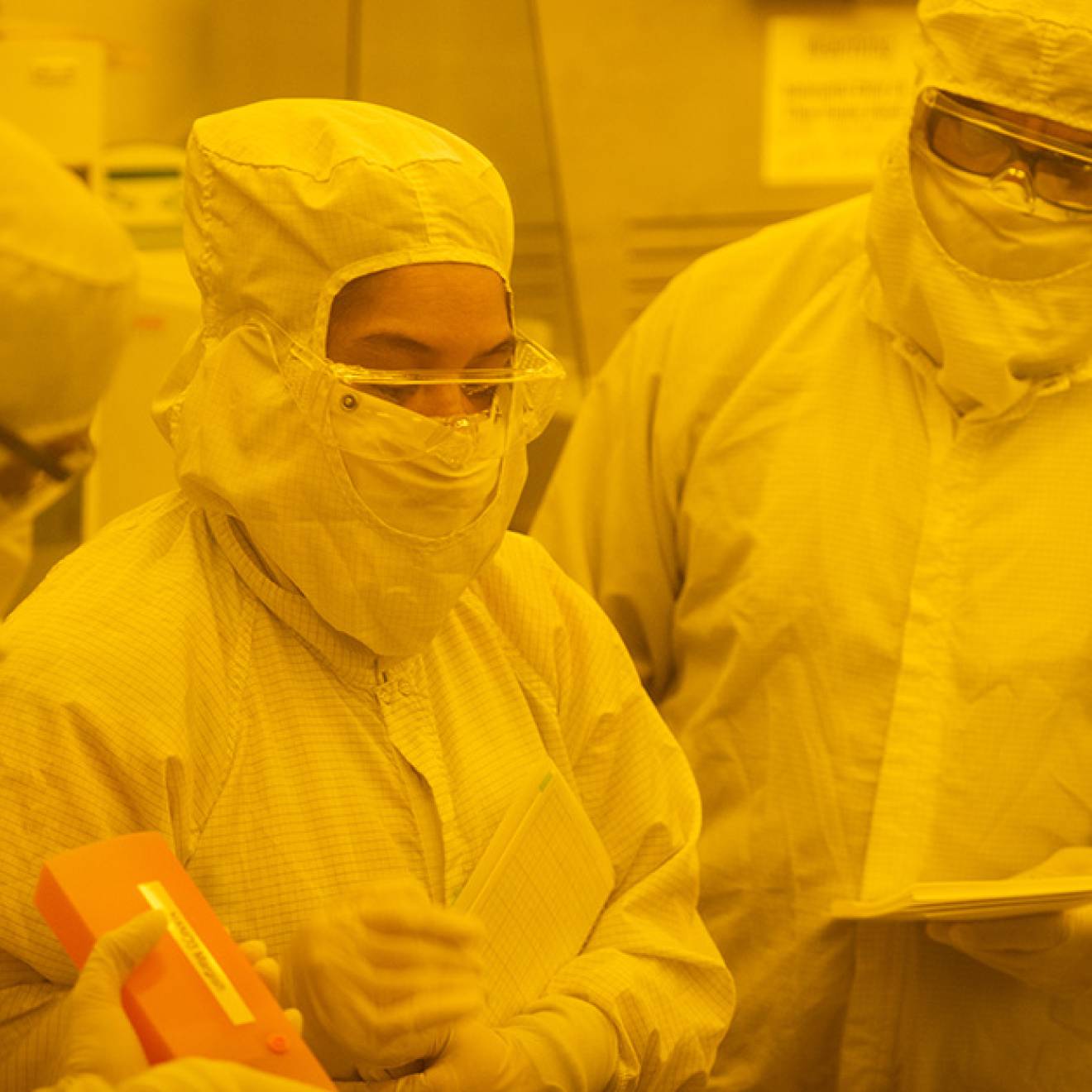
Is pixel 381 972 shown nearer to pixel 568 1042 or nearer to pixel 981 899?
pixel 568 1042

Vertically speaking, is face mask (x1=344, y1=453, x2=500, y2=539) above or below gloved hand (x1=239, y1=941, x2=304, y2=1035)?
above

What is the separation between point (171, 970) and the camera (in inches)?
43.6

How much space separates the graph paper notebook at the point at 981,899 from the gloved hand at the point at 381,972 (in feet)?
1.66

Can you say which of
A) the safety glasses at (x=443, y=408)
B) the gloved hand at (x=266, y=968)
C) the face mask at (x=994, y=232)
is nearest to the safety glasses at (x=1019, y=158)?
the face mask at (x=994, y=232)

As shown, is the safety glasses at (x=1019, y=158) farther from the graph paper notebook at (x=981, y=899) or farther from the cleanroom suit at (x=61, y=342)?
the cleanroom suit at (x=61, y=342)

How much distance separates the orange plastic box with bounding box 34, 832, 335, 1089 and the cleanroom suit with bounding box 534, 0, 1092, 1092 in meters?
0.86

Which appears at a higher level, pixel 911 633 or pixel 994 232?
pixel 994 232

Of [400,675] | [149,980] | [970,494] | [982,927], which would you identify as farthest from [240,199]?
[982,927]

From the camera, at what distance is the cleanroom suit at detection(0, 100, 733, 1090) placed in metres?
1.23

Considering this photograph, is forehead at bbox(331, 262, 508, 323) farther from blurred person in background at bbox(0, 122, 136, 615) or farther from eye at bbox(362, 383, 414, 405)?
blurred person in background at bbox(0, 122, 136, 615)

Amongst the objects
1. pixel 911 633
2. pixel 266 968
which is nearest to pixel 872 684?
pixel 911 633

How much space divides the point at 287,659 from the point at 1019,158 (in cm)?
105

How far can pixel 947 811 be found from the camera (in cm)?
181

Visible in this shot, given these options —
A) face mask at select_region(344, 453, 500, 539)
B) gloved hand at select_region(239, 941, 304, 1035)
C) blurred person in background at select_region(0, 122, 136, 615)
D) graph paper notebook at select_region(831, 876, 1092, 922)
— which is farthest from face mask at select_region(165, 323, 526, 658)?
graph paper notebook at select_region(831, 876, 1092, 922)
